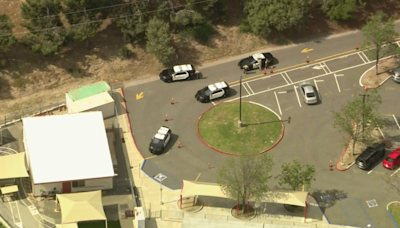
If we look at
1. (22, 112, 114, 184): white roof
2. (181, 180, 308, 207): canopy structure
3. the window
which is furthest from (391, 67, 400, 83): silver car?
the window

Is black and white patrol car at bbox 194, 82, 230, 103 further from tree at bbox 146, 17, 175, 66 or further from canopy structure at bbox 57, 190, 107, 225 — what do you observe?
Answer: canopy structure at bbox 57, 190, 107, 225

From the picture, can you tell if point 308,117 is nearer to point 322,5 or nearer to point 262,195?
point 262,195

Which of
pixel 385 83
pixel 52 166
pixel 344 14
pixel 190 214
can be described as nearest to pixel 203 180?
pixel 190 214

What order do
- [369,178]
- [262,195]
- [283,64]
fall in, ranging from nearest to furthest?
1. [262,195]
2. [369,178]
3. [283,64]

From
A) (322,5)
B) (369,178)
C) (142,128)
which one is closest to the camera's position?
(369,178)

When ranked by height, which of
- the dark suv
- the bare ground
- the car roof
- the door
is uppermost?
the bare ground

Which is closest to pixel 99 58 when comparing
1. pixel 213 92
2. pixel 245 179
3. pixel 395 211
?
pixel 213 92

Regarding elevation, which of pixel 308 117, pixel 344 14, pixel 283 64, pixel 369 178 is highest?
pixel 344 14
